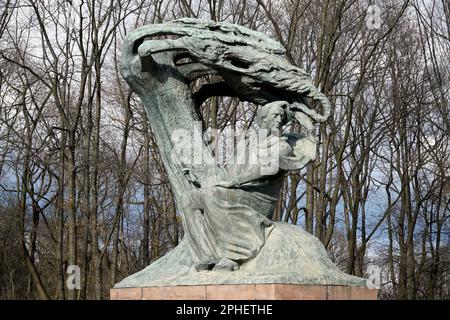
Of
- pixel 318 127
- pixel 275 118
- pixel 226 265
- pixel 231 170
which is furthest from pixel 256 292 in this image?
pixel 318 127

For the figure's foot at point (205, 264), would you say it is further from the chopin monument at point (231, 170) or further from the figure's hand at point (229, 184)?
the figure's hand at point (229, 184)

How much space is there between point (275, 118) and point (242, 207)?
104 cm

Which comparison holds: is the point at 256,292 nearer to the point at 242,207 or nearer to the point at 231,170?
the point at 242,207

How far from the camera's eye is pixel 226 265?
691cm

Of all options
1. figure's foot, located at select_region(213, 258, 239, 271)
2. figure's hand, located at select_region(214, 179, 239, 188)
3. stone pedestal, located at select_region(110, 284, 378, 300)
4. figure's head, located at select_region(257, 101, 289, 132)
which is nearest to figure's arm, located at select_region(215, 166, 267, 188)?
figure's hand, located at select_region(214, 179, 239, 188)

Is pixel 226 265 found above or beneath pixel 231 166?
beneath

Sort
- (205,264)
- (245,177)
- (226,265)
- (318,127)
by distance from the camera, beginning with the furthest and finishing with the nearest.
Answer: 1. (318,127)
2. (245,177)
3. (205,264)
4. (226,265)

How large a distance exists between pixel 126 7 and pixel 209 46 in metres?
8.76

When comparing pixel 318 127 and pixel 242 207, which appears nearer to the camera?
pixel 242 207

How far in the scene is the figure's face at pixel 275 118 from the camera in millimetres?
7430

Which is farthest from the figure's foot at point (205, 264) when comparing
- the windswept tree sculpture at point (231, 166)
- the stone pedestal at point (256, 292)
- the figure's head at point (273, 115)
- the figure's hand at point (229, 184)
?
the figure's head at point (273, 115)

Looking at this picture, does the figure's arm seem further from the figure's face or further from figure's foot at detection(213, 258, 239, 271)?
figure's foot at detection(213, 258, 239, 271)

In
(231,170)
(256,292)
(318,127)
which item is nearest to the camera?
(256,292)
